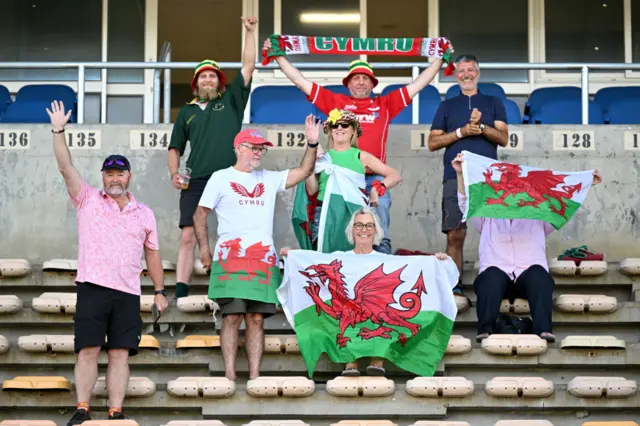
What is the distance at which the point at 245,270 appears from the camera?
11.1 metres

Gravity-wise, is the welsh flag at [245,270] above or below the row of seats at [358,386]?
above

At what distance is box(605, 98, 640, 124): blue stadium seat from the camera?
14.6 meters

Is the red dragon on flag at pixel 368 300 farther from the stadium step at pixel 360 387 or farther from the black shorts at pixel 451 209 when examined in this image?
the black shorts at pixel 451 209

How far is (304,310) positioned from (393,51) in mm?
3123

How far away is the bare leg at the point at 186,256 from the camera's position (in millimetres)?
11986

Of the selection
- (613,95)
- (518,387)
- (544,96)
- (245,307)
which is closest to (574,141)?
(544,96)

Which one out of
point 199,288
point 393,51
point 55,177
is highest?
point 393,51

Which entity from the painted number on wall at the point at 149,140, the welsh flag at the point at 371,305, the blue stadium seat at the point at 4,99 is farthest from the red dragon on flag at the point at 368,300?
the blue stadium seat at the point at 4,99

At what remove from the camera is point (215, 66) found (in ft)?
40.8

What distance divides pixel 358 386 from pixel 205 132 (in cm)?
271

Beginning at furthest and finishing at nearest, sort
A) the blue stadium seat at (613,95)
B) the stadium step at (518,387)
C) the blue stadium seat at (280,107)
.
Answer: the blue stadium seat at (613,95), the blue stadium seat at (280,107), the stadium step at (518,387)

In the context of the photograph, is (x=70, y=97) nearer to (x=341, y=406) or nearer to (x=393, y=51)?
(x=393, y=51)

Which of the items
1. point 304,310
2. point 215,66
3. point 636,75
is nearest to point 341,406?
point 304,310

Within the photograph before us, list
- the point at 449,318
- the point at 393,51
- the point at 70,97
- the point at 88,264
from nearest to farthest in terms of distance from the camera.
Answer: the point at 88,264, the point at 449,318, the point at 393,51, the point at 70,97
